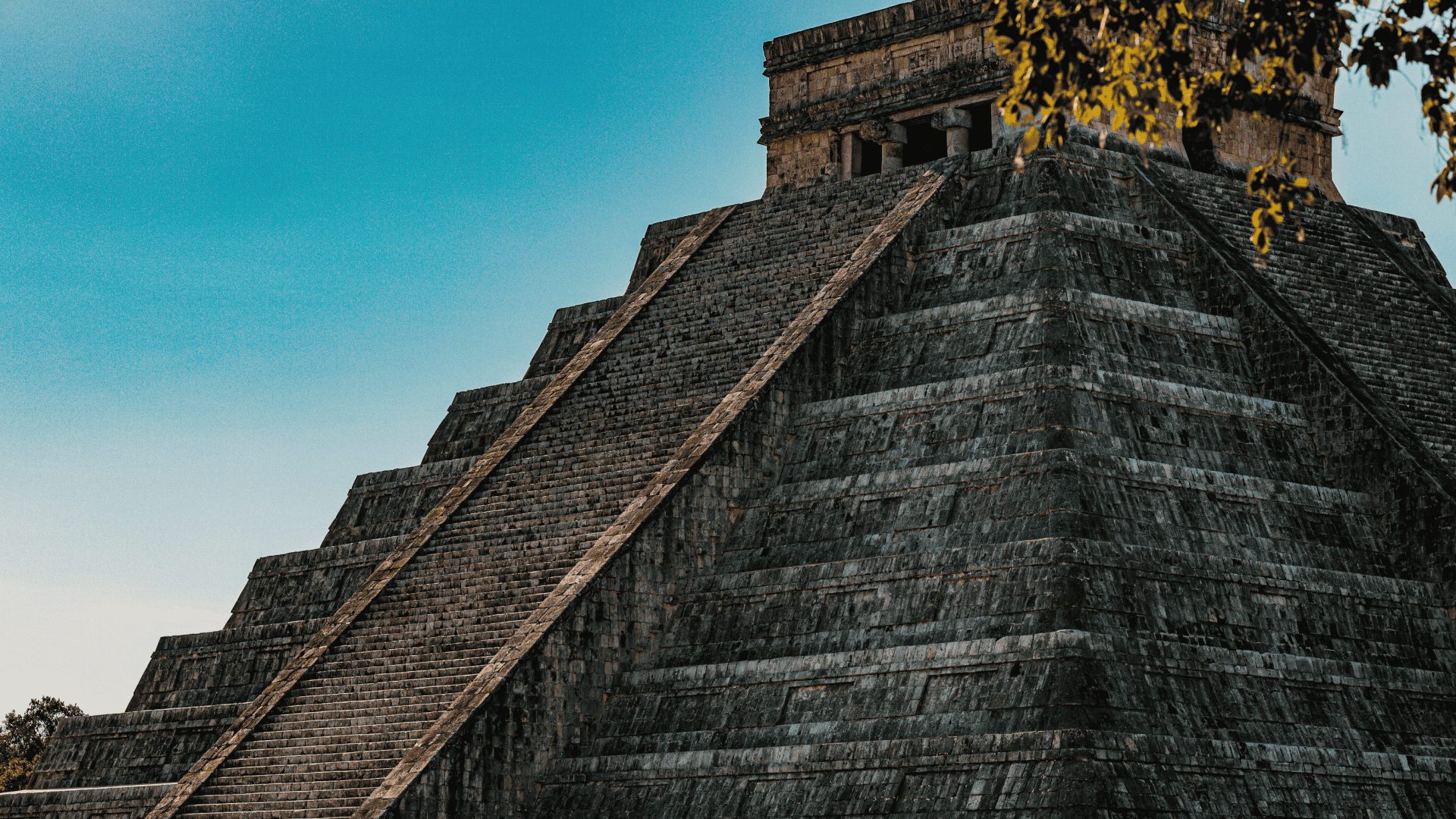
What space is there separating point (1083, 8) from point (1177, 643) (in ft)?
23.2

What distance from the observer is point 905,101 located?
26688 mm

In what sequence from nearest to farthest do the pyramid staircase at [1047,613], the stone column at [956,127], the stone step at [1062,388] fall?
the pyramid staircase at [1047,613], the stone step at [1062,388], the stone column at [956,127]

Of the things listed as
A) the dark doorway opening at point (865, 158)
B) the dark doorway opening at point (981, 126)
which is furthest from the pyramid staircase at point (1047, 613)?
the dark doorway opening at point (865, 158)

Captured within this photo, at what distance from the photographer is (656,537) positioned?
1969 cm

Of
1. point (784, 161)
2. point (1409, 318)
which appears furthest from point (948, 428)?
point (784, 161)

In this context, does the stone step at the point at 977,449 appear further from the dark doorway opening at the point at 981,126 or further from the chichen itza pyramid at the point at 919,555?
the dark doorway opening at the point at 981,126

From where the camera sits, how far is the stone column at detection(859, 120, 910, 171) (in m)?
26.9

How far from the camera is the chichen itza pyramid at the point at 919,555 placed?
16.6 metres

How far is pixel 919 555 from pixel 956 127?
31.5 ft

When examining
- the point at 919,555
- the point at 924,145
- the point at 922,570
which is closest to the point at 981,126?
the point at 924,145

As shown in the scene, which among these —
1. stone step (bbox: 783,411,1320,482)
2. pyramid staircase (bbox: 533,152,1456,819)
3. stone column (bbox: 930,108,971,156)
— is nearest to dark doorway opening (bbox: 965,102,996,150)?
stone column (bbox: 930,108,971,156)

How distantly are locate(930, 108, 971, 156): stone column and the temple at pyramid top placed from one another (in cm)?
1

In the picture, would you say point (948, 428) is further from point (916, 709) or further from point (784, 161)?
point (784, 161)

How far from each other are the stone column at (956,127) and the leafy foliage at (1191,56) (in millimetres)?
14316
